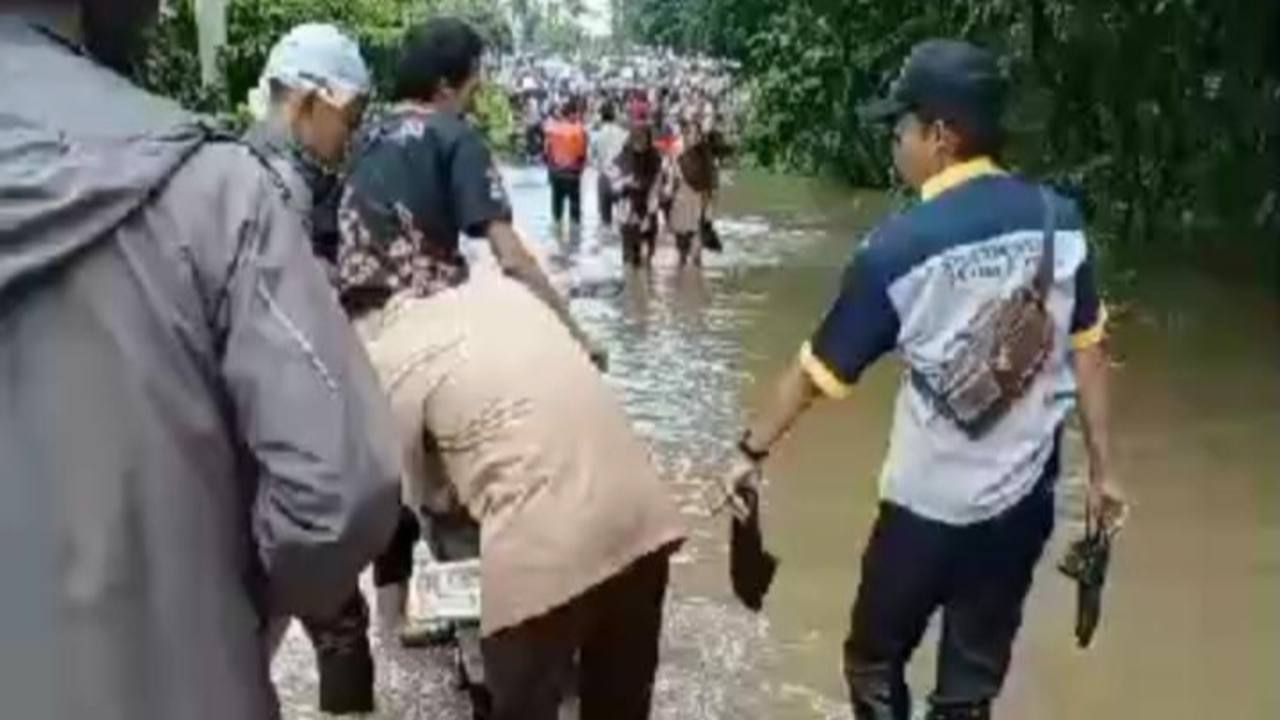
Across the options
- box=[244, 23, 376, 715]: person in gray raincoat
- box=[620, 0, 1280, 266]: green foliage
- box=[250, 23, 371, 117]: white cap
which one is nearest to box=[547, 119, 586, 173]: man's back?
box=[620, 0, 1280, 266]: green foliage

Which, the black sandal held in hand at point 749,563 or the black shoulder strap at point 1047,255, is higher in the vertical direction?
the black shoulder strap at point 1047,255

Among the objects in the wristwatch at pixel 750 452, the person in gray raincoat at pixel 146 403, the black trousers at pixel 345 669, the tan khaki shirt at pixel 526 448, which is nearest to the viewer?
the person in gray raincoat at pixel 146 403

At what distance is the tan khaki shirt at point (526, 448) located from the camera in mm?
4523

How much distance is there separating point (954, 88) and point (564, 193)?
21.2 metres

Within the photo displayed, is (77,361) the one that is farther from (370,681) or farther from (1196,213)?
(1196,213)

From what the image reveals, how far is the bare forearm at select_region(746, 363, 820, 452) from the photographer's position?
484cm

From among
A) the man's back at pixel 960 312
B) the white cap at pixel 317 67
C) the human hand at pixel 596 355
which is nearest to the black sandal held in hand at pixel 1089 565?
the man's back at pixel 960 312

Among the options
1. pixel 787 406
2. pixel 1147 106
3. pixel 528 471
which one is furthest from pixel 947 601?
pixel 1147 106

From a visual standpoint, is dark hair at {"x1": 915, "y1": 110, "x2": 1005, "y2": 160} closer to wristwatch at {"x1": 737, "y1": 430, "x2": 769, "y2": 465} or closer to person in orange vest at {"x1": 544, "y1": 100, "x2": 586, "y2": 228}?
wristwatch at {"x1": 737, "y1": 430, "x2": 769, "y2": 465}

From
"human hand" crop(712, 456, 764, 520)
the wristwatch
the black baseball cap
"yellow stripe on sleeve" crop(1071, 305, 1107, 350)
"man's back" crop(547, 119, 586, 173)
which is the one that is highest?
the black baseball cap

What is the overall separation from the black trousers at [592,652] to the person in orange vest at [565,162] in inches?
789

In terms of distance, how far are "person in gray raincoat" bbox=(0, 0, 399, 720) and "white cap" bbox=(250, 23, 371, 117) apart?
2772 millimetres

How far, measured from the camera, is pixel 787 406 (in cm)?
485

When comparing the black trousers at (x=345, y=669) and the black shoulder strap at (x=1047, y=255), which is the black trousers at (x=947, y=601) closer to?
the black shoulder strap at (x=1047, y=255)
